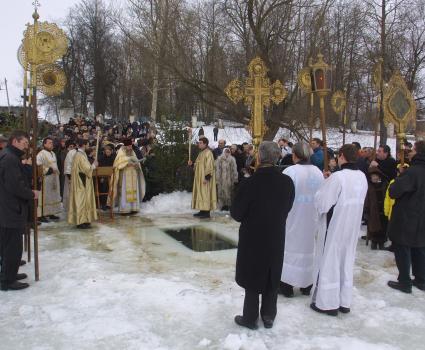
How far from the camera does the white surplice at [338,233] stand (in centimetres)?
468

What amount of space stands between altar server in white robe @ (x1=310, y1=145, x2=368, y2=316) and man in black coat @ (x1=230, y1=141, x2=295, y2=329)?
26.9 inches

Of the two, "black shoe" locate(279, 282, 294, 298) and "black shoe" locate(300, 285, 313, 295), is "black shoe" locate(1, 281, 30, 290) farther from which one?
"black shoe" locate(300, 285, 313, 295)

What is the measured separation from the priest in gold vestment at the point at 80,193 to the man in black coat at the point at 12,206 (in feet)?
10.6

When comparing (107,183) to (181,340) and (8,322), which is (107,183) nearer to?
(8,322)

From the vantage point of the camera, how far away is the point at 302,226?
514cm

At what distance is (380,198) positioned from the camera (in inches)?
301

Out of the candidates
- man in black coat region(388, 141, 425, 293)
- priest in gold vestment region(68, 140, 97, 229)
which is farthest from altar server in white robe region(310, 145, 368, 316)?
priest in gold vestment region(68, 140, 97, 229)

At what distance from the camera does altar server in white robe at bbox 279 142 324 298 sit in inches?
201

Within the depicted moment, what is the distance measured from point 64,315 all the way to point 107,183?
637cm

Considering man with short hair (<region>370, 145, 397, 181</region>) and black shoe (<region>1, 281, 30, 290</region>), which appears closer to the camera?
black shoe (<region>1, 281, 30, 290</region>)

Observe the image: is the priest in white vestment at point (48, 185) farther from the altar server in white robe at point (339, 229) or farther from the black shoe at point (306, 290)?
the altar server in white robe at point (339, 229)

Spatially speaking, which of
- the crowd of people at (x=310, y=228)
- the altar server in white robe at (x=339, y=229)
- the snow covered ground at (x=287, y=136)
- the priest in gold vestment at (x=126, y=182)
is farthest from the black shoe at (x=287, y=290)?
the snow covered ground at (x=287, y=136)

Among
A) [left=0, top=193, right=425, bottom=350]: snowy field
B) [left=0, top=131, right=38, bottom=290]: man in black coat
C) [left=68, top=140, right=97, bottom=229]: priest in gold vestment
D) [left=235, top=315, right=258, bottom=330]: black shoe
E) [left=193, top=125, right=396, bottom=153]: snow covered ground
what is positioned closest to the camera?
[left=0, top=193, right=425, bottom=350]: snowy field

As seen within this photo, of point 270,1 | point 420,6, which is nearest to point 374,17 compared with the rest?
point 420,6
